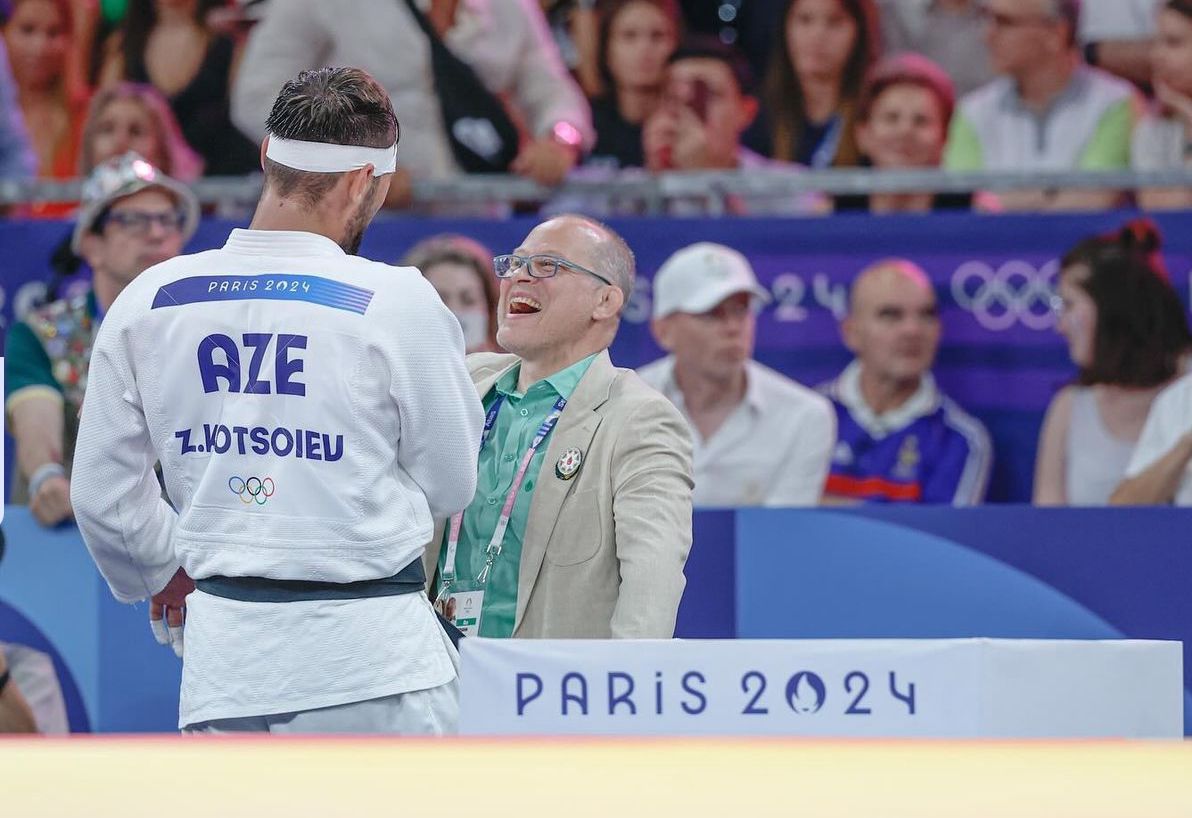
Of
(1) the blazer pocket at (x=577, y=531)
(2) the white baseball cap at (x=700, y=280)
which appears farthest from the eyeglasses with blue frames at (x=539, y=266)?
(2) the white baseball cap at (x=700, y=280)

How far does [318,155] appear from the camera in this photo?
2914 millimetres

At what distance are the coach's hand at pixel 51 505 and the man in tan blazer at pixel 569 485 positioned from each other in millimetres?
1679

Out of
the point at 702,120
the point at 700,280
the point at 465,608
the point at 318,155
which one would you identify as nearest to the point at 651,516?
the point at 465,608

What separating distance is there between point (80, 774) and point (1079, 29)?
5.85 metres

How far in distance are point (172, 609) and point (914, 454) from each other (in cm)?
319

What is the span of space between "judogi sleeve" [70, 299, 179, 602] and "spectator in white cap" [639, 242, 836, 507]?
2813 mm

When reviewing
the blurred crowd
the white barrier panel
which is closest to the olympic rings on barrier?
the blurred crowd

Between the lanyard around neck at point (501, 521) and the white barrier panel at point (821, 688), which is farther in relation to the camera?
the lanyard around neck at point (501, 521)

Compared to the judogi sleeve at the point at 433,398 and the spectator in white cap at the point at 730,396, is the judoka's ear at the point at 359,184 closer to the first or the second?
the judogi sleeve at the point at 433,398

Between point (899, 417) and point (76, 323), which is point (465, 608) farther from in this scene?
point (899, 417)

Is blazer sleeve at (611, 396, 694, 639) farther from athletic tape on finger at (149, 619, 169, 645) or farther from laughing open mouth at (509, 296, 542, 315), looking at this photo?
athletic tape on finger at (149, 619, 169, 645)

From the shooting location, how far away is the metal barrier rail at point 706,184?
5848mm

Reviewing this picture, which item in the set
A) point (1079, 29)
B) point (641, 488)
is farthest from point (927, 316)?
point (641, 488)

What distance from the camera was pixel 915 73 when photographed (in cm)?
636
